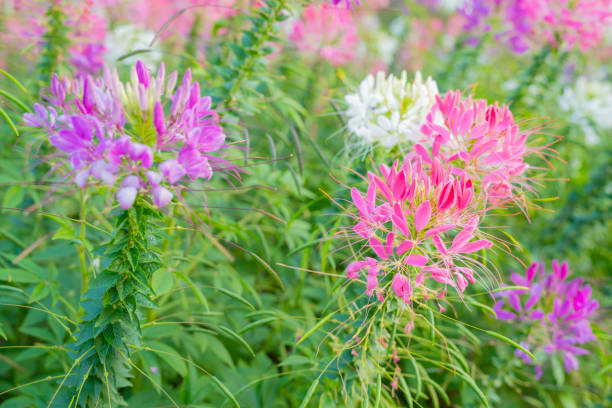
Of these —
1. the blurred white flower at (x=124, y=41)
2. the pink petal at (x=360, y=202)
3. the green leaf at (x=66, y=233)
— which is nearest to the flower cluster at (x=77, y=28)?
the blurred white flower at (x=124, y=41)

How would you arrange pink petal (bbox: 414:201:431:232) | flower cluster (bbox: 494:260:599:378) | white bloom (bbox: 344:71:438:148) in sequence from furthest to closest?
1. flower cluster (bbox: 494:260:599:378)
2. white bloom (bbox: 344:71:438:148)
3. pink petal (bbox: 414:201:431:232)

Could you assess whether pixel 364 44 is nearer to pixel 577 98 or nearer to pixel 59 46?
pixel 577 98

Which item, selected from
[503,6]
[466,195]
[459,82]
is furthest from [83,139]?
[503,6]

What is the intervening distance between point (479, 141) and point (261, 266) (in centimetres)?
128

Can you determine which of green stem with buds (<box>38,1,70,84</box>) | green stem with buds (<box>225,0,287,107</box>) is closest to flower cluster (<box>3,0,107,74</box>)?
green stem with buds (<box>38,1,70,84</box>)

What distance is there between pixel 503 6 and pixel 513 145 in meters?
2.08

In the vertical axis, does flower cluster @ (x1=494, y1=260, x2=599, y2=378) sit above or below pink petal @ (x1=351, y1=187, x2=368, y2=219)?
below

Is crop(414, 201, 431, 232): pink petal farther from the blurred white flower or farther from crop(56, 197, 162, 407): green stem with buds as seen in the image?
the blurred white flower

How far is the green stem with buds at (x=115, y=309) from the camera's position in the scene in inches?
35.7

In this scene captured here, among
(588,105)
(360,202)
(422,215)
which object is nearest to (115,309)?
(360,202)

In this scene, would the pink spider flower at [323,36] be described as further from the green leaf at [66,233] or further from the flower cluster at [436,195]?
the green leaf at [66,233]

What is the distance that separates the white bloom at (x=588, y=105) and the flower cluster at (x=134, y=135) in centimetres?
300

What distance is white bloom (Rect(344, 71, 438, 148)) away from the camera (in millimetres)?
1276

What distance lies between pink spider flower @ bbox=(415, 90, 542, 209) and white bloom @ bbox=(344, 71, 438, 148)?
3.6 inches
